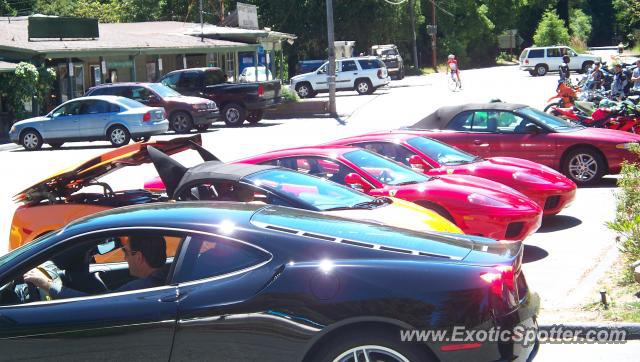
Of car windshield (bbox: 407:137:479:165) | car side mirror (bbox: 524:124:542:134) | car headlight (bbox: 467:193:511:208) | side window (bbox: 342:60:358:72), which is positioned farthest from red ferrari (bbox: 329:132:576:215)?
side window (bbox: 342:60:358:72)

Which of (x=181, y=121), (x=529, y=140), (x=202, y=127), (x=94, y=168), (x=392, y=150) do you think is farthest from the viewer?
(x=202, y=127)

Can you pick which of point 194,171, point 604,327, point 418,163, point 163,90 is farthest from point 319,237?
point 163,90

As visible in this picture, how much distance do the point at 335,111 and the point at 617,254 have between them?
25736 millimetres

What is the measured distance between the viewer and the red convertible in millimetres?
14148

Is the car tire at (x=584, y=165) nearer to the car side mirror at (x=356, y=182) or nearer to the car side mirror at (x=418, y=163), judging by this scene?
the car side mirror at (x=418, y=163)

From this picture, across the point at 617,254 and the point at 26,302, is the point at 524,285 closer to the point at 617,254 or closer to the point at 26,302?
the point at 26,302

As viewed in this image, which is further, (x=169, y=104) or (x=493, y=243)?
(x=169, y=104)

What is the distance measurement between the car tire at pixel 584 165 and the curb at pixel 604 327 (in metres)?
8.27

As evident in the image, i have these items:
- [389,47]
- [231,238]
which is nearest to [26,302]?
[231,238]

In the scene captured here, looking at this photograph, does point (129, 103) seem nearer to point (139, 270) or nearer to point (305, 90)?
point (305, 90)

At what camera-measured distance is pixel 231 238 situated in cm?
462

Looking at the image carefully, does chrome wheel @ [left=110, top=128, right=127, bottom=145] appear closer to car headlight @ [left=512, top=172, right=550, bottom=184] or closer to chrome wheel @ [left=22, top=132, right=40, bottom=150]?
chrome wheel @ [left=22, top=132, right=40, bottom=150]

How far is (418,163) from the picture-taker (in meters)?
10.9

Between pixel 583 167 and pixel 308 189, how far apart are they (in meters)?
8.19
